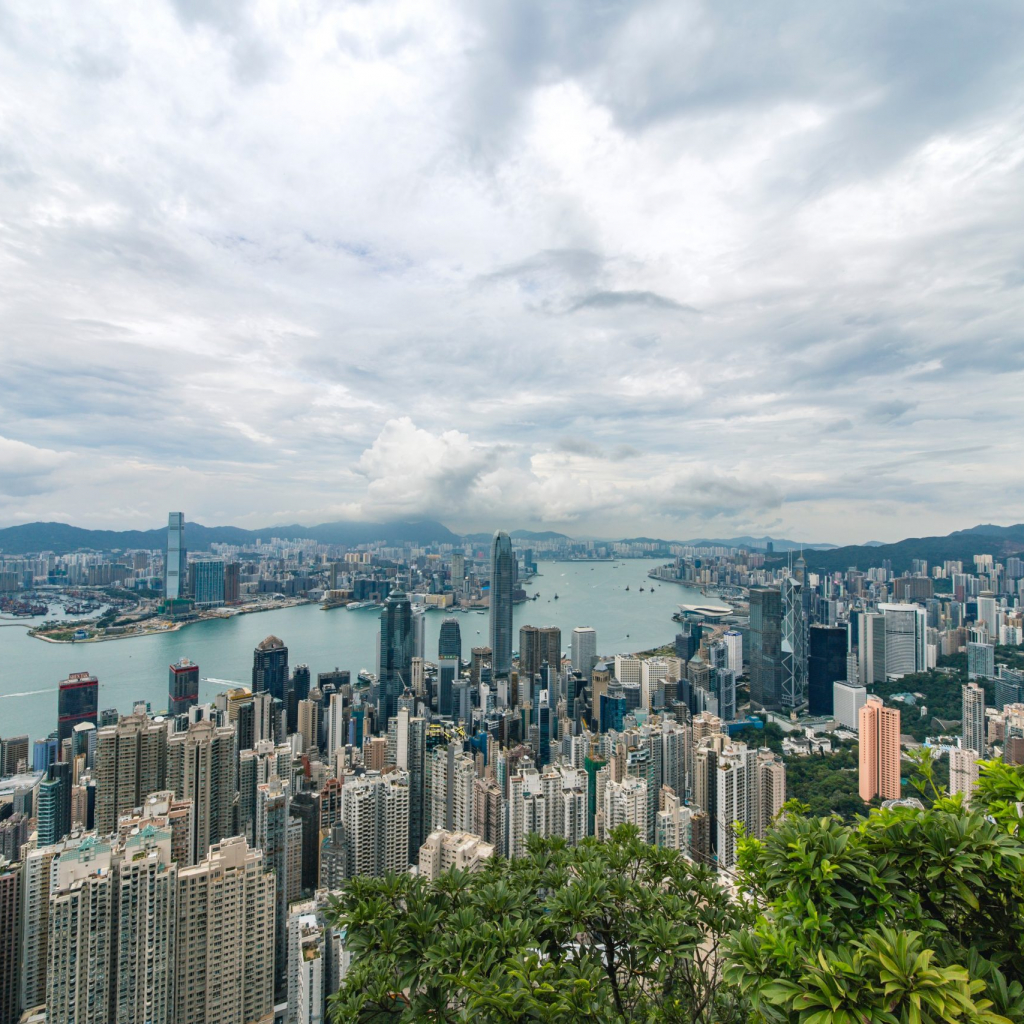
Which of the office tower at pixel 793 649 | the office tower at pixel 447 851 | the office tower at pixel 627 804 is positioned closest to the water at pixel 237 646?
the office tower at pixel 793 649

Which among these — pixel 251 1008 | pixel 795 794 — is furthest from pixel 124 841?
pixel 795 794

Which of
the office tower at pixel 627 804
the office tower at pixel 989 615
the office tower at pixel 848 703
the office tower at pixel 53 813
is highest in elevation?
the office tower at pixel 989 615

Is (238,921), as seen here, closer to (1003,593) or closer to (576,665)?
(576,665)

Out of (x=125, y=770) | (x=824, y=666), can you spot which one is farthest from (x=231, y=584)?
(x=824, y=666)

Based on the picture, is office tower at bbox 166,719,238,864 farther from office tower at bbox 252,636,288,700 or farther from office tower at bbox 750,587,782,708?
office tower at bbox 750,587,782,708

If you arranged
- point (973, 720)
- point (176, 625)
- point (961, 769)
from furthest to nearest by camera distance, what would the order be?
1. point (176, 625)
2. point (973, 720)
3. point (961, 769)

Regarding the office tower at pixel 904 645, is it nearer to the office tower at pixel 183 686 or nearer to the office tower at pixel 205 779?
the office tower at pixel 205 779

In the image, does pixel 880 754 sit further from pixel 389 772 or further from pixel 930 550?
pixel 930 550

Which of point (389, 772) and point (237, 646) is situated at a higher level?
point (389, 772)
